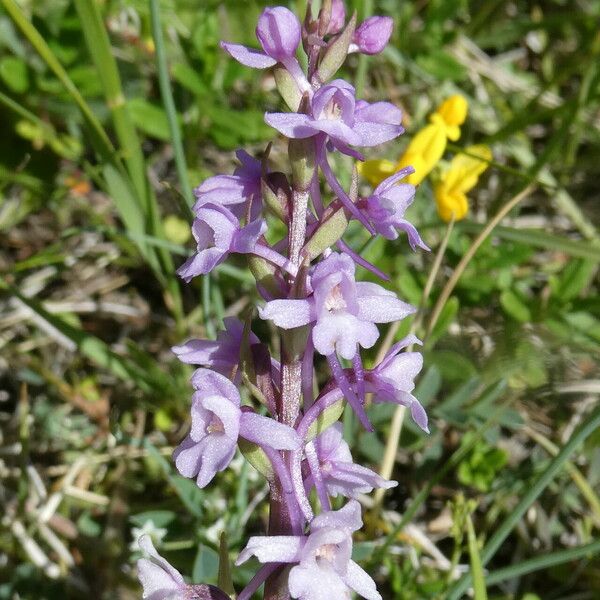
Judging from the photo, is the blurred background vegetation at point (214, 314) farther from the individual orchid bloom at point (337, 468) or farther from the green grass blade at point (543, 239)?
the individual orchid bloom at point (337, 468)

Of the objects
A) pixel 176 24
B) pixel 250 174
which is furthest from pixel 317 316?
pixel 176 24

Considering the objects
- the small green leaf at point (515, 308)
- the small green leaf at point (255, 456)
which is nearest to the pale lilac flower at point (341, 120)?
the small green leaf at point (255, 456)

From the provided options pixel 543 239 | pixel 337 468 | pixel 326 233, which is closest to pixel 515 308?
pixel 543 239

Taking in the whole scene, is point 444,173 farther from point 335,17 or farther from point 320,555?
point 320,555

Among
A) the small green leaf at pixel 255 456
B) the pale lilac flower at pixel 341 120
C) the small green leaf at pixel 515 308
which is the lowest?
the small green leaf at pixel 515 308

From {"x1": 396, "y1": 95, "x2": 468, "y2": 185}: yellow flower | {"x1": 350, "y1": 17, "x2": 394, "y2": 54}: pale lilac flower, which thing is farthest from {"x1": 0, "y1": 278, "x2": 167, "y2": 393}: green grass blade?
{"x1": 350, "y1": 17, "x2": 394, "y2": 54}: pale lilac flower

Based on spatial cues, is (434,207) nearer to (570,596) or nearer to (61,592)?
(570,596)

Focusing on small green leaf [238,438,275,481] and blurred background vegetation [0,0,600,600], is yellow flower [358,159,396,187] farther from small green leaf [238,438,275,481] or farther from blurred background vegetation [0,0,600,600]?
small green leaf [238,438,275,481]
